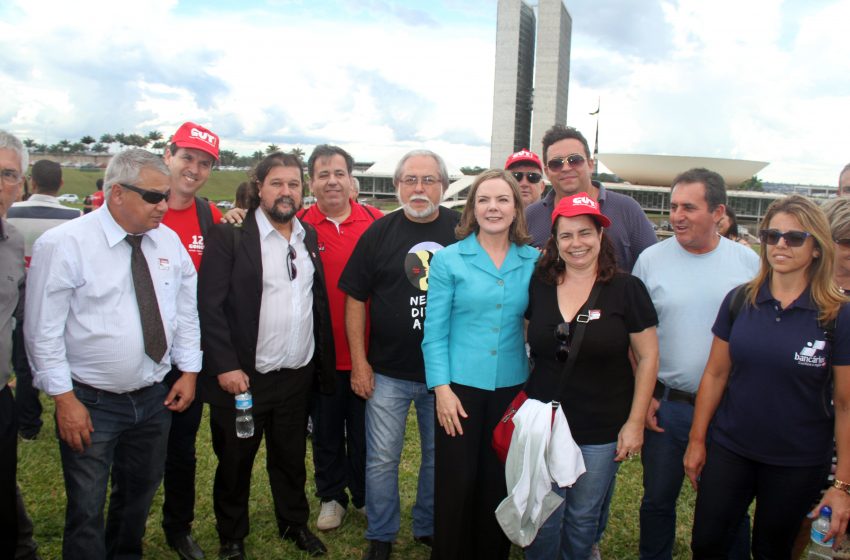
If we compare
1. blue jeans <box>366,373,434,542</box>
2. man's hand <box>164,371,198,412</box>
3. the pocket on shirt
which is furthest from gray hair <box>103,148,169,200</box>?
blue jeans <box>366,373,434,542</box>

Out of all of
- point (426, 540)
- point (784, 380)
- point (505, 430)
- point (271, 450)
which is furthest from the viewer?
point (426, 540)

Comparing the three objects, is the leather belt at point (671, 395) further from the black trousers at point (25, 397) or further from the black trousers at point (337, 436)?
the black trousers at point (25, 397)

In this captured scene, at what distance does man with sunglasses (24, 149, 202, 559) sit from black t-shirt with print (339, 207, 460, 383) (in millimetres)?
1034

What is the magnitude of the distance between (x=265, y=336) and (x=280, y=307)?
0.19 meters

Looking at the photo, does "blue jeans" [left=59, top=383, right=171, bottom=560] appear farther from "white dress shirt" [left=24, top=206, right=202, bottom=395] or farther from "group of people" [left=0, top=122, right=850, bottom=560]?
"white dress shirt" [left=24, top=206, right=202, bottom=395]

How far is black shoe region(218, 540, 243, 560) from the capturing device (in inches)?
136

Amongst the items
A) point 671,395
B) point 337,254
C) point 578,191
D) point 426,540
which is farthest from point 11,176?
point 671,395

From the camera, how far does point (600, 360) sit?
9.04 feet

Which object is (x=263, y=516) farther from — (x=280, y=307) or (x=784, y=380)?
(x=784, y=380)

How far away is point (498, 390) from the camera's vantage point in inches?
119

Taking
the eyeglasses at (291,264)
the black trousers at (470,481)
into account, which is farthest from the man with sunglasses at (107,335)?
the black trousers at (470,481)

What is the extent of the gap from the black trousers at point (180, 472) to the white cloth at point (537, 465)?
196 centimetres

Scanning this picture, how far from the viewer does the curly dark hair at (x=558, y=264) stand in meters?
2.82

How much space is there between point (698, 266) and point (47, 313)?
3.24 m
